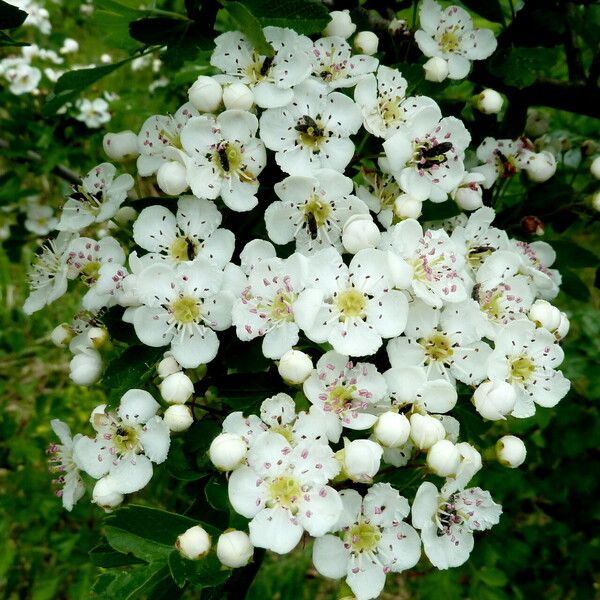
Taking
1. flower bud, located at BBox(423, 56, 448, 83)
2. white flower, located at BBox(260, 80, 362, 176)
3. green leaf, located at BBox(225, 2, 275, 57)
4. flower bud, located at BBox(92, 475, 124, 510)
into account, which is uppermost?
green leaf, located at BBox(225, 2, 275, 57)

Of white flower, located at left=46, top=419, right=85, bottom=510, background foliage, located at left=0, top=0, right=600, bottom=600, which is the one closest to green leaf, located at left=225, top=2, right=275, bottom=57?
background foliage, located at left=0, top=0, right=600, bottom=600

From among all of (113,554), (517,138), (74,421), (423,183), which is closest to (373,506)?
(113,554)

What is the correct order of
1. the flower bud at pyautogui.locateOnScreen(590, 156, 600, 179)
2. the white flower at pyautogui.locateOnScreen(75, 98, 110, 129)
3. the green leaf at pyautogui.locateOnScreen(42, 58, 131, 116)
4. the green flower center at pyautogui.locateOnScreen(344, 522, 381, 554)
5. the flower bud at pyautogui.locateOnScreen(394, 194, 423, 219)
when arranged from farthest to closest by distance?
the white flower at pyautogui.locateOnScreen(75, 98, 110, 129) → the flower bud at pyautogui.locateOnScreen(590, 156, 600, 179) → the green leaf at pyautogui.locateOnScreen(42, 58, 131, 116) → the flower bud at pyautogui.locateOnScreen(394, 194, 423, 219) → the green flower center at pyautogui.locateOnScreen(344, 522, 381, 554)

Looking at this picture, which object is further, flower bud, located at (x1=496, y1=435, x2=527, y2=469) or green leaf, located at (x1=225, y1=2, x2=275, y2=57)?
flower bud, located at (x1=496, y1=435, x2=527, y2=469)

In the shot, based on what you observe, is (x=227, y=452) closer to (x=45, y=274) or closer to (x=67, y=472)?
(x=67, y=472)

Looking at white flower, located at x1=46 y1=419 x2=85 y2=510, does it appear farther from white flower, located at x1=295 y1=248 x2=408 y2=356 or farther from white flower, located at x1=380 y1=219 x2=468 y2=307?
white flower, located at x1=380 y1=219 x2=468 y2=307

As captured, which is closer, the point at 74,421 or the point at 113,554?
the point at 113,554

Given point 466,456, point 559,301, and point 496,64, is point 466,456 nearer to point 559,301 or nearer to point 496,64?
point 496,64
